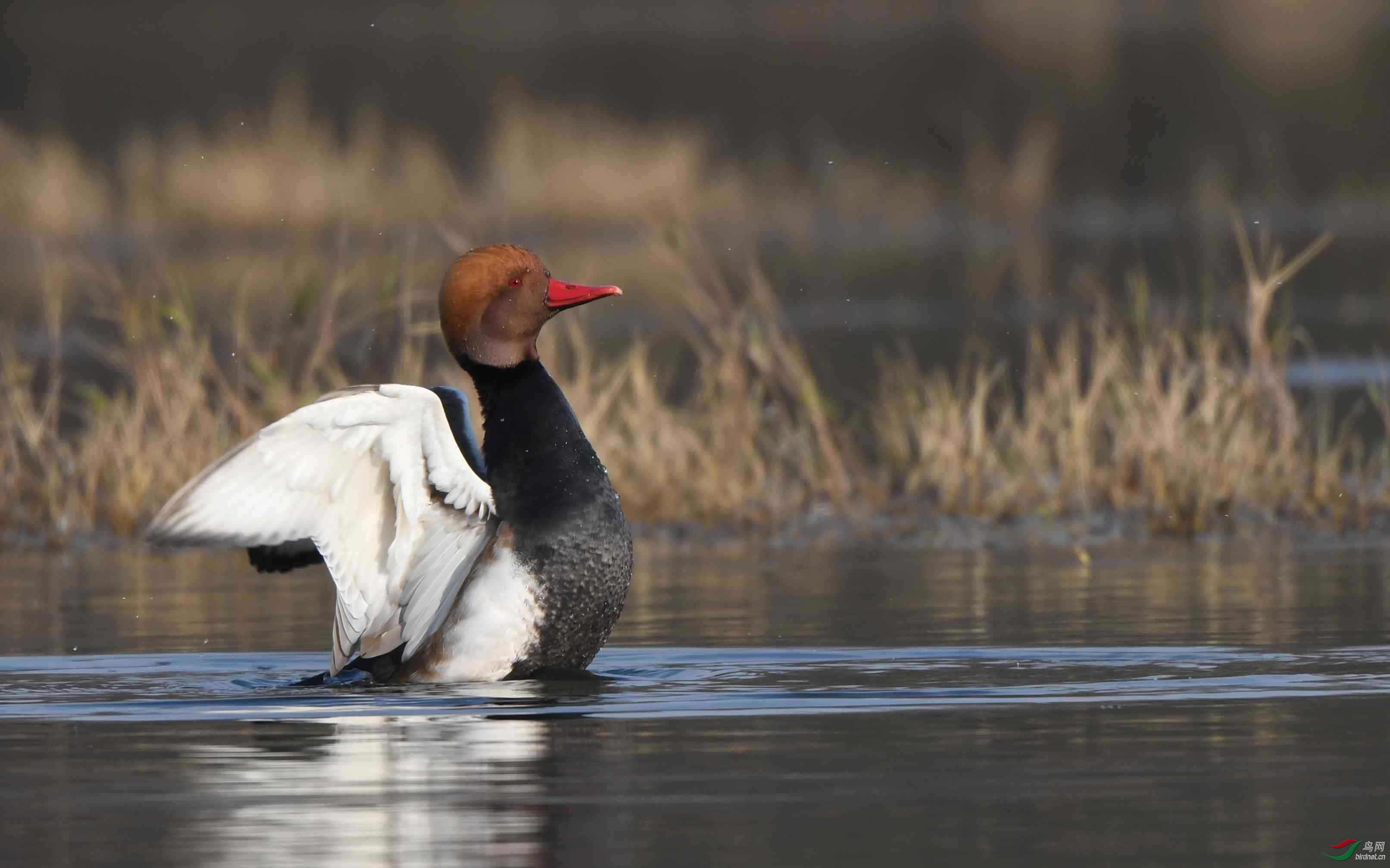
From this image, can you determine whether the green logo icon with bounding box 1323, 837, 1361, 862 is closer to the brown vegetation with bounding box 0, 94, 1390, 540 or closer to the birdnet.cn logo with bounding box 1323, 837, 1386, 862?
the birdnet.cn logo with bounding box 1323, 837, 1386, 862

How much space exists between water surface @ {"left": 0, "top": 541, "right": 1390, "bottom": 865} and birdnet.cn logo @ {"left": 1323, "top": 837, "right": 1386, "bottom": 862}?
61 mm

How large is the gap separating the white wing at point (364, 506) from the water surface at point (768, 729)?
0.28m

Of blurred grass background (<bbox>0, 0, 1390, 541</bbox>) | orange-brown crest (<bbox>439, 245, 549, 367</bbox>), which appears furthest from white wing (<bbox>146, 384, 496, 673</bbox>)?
blurred grass background (<bbox>0, 0, 1390, 541</bbox>)

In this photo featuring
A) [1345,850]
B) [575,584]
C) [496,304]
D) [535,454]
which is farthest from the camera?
[496,304]

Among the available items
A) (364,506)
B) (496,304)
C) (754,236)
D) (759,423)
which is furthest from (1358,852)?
(754,236)

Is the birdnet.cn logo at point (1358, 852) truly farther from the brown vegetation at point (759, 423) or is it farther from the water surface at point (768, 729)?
the brown vegetation at point (759, 423)

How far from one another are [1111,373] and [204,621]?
474 centimetres

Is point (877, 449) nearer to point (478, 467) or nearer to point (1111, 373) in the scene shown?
point (1111, 373)

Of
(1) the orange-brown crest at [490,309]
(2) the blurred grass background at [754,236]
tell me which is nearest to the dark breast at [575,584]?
(1) the orange-brown crest at [490,309]

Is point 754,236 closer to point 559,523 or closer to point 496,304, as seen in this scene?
point 496,304

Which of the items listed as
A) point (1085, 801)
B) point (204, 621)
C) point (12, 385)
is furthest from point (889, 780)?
point (12, 385)

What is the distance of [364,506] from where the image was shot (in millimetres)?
8617

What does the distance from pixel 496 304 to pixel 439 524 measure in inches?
28.9

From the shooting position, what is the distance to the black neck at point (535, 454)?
8.59m
